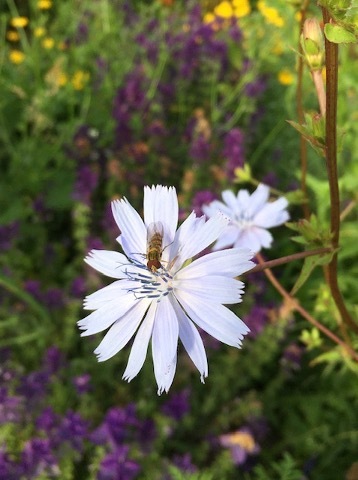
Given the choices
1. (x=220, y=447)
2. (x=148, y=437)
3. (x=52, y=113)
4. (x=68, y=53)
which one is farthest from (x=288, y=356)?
(x=68, y=53)

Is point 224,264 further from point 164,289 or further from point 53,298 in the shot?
point 53,298

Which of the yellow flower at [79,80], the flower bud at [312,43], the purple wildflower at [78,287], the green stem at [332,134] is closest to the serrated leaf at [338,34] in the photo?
the green stem at [332,134]

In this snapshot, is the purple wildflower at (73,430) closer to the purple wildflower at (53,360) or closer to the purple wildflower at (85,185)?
the purple wildflower at (53,360)

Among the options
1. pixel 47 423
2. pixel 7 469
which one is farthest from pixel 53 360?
pixel 7 469

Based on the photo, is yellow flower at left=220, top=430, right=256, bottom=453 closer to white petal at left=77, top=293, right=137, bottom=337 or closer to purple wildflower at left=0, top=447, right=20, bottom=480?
purple wildflower at left=0, top=447, right=20, bottom=480

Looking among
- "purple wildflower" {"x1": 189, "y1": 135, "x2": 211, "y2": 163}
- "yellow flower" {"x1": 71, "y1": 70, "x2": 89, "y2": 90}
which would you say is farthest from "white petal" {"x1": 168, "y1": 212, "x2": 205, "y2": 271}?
"yellow flower" {"x1": 71, "y1": 70, "x2": 89, "y2": 90}
